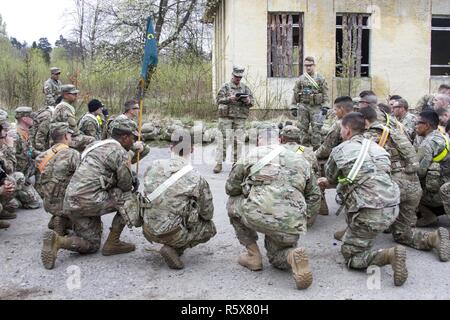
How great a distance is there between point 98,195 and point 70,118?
3.17 meters


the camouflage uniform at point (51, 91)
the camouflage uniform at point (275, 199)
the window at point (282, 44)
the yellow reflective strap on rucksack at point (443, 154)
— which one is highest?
the window at point (282, 44)

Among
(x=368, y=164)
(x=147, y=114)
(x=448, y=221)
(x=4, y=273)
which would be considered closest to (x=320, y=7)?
(x=147, y=114)

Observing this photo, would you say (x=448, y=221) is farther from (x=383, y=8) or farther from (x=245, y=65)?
(x=383, y=8)

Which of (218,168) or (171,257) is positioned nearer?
(171,257)

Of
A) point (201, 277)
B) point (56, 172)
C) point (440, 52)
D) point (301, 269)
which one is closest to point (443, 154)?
point (301, 269)

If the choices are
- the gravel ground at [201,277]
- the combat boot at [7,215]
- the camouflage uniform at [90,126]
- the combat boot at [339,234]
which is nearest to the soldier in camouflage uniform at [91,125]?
the camouflage uniform at [90,126]

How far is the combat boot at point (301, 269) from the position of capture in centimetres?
435

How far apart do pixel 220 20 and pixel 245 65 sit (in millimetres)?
4141

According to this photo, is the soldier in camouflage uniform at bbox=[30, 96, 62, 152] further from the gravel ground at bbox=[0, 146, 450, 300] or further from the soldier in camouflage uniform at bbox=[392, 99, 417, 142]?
the soldier in camouflage uniform at bbox=[392, 99, 417, 142]

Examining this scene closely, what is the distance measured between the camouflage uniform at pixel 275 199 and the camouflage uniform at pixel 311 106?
504 centimetres

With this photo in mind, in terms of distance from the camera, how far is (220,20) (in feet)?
57.6

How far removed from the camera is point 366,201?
15.2ft

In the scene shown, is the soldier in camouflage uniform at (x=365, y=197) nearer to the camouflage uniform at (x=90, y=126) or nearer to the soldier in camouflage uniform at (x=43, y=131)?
the camouflage uniform at (x=90, y=126)

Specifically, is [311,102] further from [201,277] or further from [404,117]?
[201,277]
